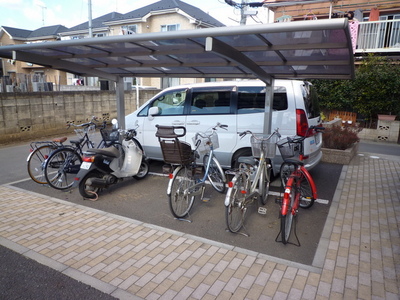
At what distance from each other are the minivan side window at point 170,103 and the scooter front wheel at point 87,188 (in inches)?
84.7

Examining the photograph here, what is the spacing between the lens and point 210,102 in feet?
19.4

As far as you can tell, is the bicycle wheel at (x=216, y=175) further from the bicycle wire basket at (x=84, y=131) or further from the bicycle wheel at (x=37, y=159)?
the bicycle wheel at (x=37, y=159)

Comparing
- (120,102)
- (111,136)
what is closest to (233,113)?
(111,136)

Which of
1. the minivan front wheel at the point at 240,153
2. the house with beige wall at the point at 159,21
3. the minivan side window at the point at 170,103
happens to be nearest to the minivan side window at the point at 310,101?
the minivan front wheel at the point at 240,153

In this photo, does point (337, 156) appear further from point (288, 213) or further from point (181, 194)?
point (181, 194)

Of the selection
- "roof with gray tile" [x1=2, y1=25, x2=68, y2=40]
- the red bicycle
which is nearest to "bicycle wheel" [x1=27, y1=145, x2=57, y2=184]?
the red bicycle

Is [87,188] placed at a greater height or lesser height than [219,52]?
lesser

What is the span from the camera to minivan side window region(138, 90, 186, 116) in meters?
6.25

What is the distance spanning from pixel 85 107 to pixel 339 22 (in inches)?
428

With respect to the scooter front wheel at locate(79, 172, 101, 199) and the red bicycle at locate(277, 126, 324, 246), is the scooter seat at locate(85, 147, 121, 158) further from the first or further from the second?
the red bicycle at locate(277, 126, 324, 246)

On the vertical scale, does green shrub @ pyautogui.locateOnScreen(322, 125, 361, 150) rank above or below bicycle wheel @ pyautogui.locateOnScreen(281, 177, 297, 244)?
above

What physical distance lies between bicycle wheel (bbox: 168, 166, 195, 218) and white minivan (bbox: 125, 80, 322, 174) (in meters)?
1.61

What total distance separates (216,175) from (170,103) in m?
2.22

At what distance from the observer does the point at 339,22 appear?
2641 millimetres
